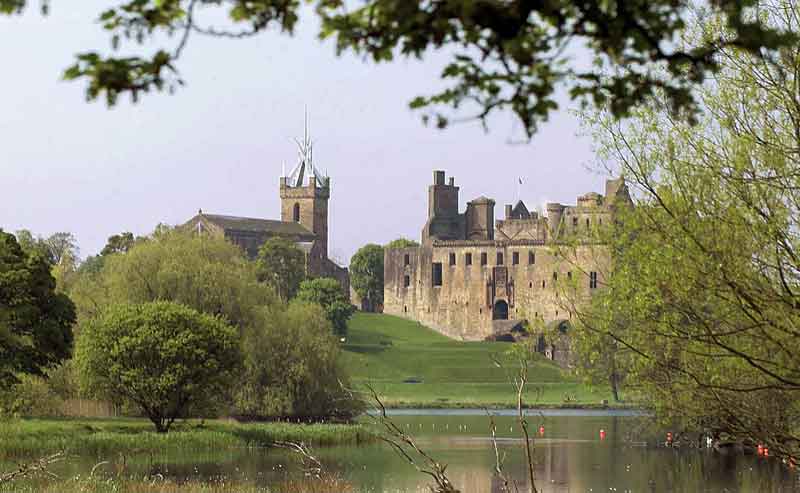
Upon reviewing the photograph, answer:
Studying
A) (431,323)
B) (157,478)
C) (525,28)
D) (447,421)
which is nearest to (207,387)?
(157,478)

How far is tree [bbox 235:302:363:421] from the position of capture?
43.9 meters

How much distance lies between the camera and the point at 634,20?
16.5 ft

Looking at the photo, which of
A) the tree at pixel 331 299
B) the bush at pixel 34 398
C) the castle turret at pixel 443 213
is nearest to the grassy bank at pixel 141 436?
the bush at pixel 34 398

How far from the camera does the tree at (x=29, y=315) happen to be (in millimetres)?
34312

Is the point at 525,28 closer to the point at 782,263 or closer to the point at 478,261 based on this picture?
the point at 782,263

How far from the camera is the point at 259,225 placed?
141500mm

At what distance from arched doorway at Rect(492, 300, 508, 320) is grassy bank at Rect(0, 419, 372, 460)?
87674mm

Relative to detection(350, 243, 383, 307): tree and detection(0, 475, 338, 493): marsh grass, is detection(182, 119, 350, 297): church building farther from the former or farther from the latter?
detection(0, 475, 338, 493): marsh grass

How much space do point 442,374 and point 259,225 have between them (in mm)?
53920

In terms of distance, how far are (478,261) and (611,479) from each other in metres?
100

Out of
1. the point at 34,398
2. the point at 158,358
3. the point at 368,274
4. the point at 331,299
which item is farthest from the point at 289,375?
the point at 368,274

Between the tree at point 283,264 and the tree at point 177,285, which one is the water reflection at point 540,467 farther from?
the tree at point 283,264

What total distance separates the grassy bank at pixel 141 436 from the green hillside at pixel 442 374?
105 ft

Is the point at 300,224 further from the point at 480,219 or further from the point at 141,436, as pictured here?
the point at 141,436
